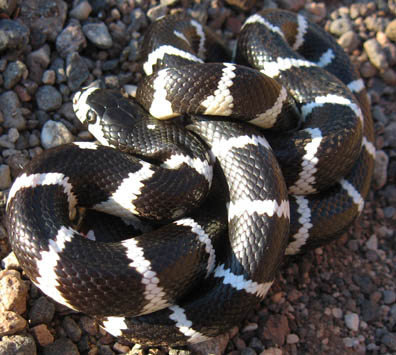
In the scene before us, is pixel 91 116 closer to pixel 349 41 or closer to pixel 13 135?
pixel 13 135

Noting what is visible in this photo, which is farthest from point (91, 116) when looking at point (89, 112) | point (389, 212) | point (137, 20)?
point (389, 212)

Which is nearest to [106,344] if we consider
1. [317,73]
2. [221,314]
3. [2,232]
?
[221,314]

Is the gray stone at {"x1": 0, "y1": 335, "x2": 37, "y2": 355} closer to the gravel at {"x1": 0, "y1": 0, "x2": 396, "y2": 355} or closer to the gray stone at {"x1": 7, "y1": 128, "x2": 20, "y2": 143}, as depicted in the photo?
the gravel at {"x1": 0, "y1": 0, "x2": 396, "y2": 355}

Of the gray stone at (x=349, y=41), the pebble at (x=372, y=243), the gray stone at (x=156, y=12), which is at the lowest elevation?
the pebble at (x=372, y=243)

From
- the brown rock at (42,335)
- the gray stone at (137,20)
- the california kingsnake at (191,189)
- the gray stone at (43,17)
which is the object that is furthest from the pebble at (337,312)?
the gray stone at (43,17)

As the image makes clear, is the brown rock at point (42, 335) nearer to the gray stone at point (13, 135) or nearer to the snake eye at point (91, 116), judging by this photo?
the gray stone at point (13, 135)

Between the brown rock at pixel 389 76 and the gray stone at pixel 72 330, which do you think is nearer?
the gray stone at pixel 72 330

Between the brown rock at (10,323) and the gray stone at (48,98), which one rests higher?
the gray stone at (48,98)
